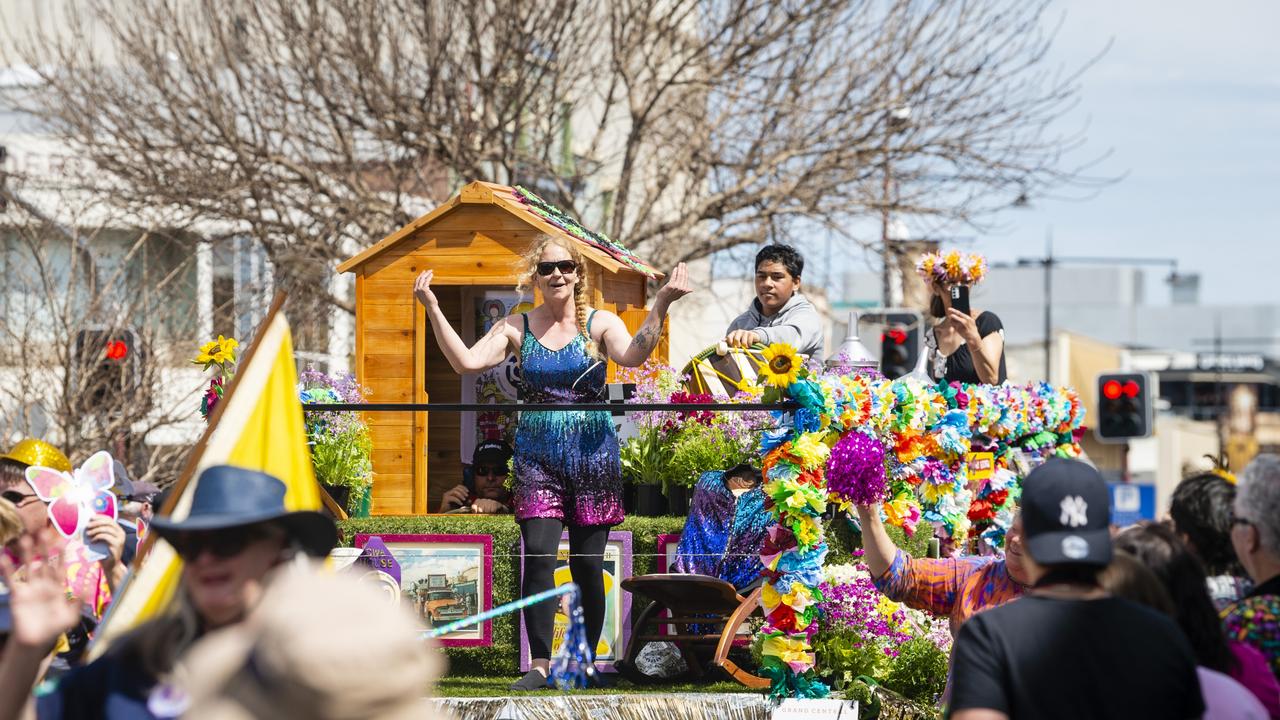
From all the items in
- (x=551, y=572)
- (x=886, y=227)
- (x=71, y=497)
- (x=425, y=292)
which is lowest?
(x=551, y=572)

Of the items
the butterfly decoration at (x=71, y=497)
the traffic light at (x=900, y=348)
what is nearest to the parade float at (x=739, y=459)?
the butterfly decoration at (x=71, y=497)

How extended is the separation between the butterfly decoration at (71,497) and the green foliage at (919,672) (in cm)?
312

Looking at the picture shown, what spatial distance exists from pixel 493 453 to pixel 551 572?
8.42 ft

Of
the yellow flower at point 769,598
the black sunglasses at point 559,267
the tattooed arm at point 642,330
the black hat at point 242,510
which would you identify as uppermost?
the black sunglasses at point 559,267

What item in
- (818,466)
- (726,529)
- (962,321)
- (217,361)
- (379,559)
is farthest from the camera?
(962,321)

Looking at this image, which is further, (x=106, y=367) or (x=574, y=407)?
(x=106, y=367)

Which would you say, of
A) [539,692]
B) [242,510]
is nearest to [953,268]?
[539,692]

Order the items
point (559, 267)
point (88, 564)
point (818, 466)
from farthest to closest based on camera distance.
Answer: point (559, 267) → point (818, 466) → point (88, 564)

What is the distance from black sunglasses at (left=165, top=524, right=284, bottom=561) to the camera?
118 inches

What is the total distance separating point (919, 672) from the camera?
6293 millimetres

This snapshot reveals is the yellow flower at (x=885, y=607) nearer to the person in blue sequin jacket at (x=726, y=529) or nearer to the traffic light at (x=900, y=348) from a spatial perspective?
the person in blue sequin jacket at (x=726, y=529)

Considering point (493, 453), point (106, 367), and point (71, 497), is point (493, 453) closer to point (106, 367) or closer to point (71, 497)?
point (71, 497)

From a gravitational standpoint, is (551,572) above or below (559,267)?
below

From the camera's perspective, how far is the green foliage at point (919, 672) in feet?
20.5
